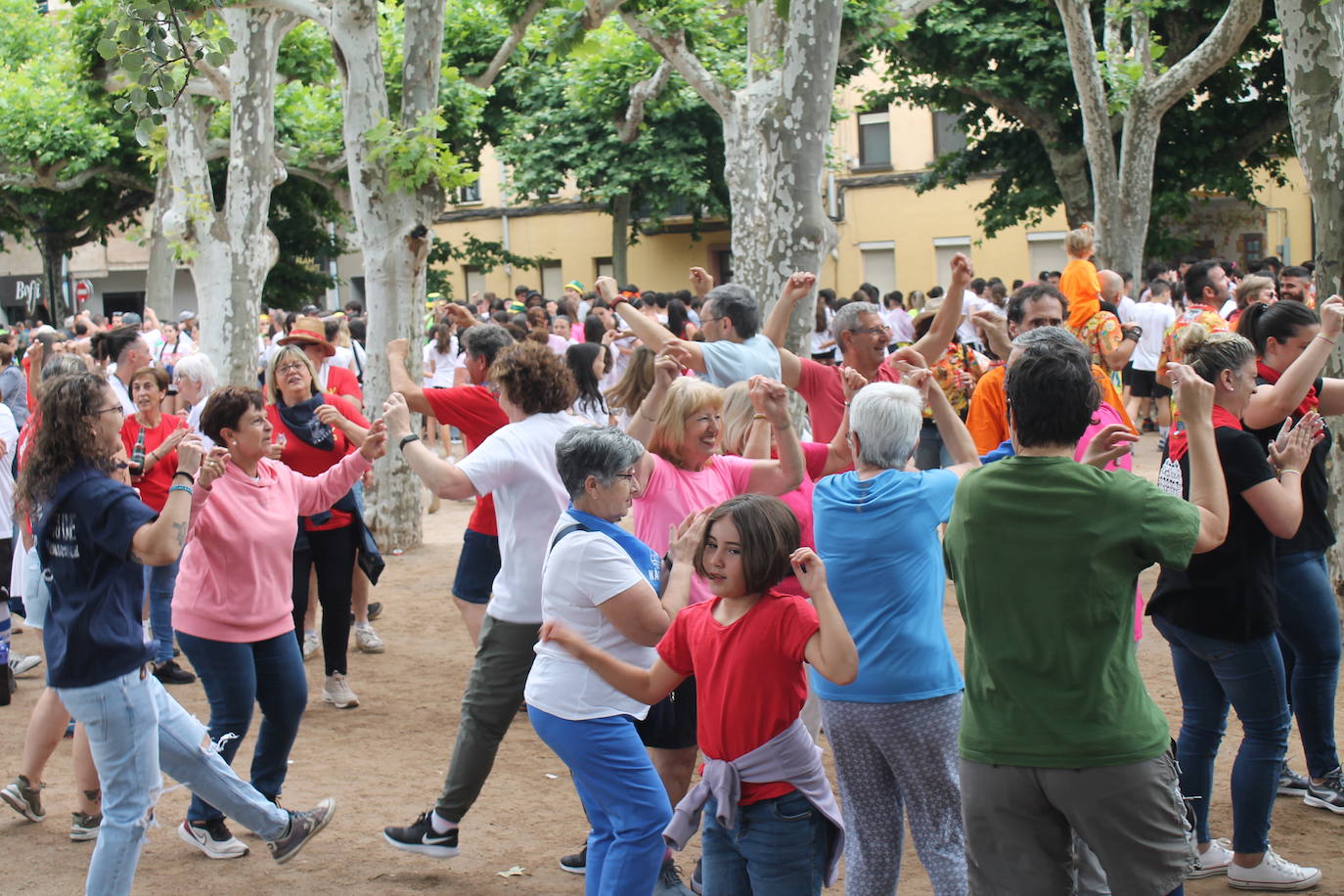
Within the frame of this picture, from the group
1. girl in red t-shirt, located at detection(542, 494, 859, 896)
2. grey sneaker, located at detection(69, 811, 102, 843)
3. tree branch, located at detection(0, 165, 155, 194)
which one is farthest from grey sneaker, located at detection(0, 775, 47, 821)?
tree branch, located at detection(0, 165, 155, 194)

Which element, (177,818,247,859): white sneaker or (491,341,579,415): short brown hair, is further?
(177,818,247,859): white sneaker

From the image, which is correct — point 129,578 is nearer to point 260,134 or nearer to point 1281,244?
point 260,134

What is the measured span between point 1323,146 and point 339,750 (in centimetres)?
635

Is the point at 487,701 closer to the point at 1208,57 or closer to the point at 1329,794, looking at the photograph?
the point at 1329,794

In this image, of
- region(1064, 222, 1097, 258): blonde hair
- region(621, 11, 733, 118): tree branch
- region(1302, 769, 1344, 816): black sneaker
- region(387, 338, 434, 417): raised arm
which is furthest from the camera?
region(621, 11, 733, 118): tree branch

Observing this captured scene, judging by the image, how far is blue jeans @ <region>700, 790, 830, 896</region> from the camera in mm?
3582

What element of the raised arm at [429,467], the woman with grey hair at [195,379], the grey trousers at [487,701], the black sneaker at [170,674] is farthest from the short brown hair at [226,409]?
the black sneaker at [170,674]

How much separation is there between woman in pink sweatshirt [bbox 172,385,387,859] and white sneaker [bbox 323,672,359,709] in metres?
1.96

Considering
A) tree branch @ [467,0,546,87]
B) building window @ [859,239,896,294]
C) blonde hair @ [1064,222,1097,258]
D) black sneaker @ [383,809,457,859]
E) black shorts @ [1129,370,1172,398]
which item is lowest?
black sneaker @ [383,809,457,859]

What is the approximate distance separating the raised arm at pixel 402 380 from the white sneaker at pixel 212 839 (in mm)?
1894

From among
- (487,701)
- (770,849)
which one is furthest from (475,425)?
(770,849)

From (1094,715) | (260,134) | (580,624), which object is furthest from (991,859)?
(260,134)

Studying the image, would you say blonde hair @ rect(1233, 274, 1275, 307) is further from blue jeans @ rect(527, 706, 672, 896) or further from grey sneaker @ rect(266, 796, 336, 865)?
grey sneaker @ rect(266, 796, 336, 865)

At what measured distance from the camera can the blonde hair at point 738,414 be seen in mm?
5461
